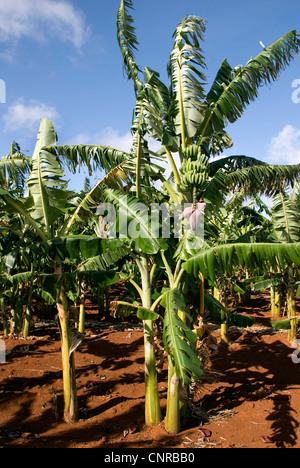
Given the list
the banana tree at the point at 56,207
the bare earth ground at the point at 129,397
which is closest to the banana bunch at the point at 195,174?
the banana tree at the point at 56,207

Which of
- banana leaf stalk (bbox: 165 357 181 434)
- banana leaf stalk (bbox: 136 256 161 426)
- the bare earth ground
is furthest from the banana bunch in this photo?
the bare earth ground

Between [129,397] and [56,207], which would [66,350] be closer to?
[129,397]

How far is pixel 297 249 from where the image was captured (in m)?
3.18

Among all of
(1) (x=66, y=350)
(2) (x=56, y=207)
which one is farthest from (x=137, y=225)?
(1) (x=66, y=350)

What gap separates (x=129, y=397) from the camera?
5965 millimetres

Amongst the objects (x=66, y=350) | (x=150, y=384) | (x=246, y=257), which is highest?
(x=246, y=257)

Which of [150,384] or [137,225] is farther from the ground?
[137,225]

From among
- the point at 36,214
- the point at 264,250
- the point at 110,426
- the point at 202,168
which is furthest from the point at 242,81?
the point at 110,426

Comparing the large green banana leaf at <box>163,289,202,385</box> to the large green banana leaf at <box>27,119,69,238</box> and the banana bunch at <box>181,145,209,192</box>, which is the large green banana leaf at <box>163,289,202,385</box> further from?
the large green banana leaf at <box>27,119,69,238</box>

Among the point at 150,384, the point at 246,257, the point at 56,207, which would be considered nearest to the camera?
the point at 246,257

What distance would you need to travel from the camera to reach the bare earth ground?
14.6 feet

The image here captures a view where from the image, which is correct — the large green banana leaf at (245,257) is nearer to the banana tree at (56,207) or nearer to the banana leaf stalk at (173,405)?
the banana leaf stalk at (173,405)

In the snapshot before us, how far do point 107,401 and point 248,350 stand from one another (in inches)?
167
